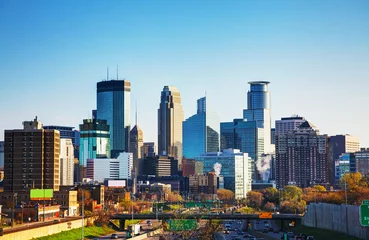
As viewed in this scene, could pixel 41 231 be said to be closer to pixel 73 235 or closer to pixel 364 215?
pixel 73 235

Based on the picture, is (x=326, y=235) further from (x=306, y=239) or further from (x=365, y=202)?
(x=365, y=202)

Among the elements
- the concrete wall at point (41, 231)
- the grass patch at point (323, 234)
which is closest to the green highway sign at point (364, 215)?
the grass patch at point (323, 234)

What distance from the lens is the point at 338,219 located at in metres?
164

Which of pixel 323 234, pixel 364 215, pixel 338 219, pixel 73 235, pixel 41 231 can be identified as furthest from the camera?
pixel 73 235

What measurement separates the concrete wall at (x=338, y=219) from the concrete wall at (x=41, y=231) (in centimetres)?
4915

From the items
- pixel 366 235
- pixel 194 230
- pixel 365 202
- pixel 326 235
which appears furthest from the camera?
pixel 194 230

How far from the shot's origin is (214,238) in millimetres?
170750

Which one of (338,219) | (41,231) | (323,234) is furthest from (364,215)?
(41,231)

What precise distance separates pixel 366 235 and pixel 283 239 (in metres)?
23.1

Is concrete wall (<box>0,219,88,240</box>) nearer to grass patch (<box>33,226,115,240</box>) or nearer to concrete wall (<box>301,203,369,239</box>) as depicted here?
grass patch (<box>33,226,115,240</box>)

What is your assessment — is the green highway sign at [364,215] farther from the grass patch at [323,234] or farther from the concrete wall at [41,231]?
the concrete wall at [41,231]

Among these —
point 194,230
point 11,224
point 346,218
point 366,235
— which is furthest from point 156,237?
point 366,235

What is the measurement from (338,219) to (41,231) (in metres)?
51.6

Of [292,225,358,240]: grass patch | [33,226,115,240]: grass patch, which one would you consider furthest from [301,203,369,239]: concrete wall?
[33,226,115,240]: grass patch
